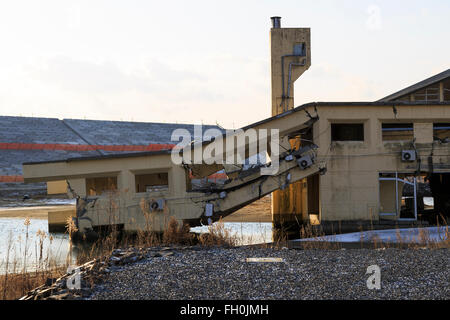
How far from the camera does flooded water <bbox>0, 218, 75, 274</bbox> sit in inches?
385

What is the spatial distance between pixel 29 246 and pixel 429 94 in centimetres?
2199

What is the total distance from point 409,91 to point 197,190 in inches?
569

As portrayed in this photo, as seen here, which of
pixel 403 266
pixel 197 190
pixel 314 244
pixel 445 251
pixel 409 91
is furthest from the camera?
pixel 409 91

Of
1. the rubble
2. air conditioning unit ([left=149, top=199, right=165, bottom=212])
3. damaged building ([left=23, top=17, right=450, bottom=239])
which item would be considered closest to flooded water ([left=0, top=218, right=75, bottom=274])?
the rubble

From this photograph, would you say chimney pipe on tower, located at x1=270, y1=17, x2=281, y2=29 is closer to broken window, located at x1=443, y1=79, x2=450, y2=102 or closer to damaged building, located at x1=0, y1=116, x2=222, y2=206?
broken window, located at x1=443, y1=79, x2=450, y2=102

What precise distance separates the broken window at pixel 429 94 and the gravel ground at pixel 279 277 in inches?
705

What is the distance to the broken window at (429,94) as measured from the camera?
2672 centimetres

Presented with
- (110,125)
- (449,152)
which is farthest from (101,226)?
(110,125)

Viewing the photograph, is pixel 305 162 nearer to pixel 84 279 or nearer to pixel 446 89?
pixel 84 279

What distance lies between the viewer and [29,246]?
14984mm

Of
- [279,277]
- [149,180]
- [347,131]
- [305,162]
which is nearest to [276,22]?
[347,131]

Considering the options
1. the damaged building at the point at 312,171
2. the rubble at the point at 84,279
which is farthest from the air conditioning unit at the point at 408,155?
the rubble at the point at 84,279
